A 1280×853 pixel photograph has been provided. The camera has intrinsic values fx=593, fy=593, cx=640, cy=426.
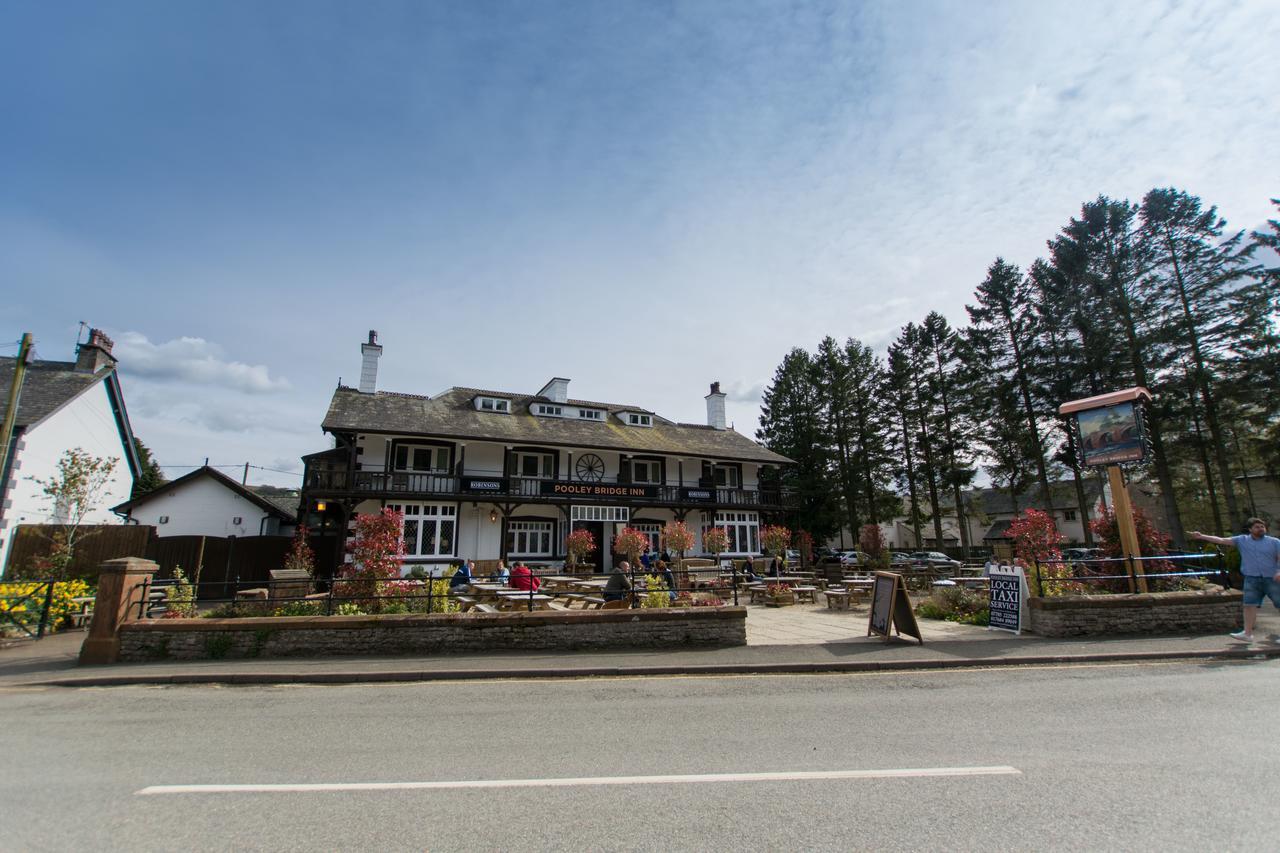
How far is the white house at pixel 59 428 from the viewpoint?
18.5m

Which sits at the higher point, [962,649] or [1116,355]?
[1116,355]

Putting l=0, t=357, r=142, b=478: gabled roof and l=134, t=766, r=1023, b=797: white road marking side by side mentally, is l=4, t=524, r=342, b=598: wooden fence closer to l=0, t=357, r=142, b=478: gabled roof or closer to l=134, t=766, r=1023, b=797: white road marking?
l=0, t=357, r=142, b=478: gabled roof

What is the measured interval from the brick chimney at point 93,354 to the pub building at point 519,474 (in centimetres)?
816

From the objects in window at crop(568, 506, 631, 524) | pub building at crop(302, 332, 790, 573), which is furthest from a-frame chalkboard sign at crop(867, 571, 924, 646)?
window at crop(568, 506, 631, 524)

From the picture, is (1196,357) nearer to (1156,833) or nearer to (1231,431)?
(1231,431)

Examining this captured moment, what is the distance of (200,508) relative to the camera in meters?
26.0

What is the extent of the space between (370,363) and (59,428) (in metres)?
10.7

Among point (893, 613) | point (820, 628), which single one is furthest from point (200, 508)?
point (893, 613)

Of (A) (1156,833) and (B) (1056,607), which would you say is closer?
(A) (1156,833)

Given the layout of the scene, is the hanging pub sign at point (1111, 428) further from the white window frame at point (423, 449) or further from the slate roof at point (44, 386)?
the slate roof at point (44, 386)

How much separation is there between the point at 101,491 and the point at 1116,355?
43.3 m

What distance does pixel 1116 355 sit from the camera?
27.8 m

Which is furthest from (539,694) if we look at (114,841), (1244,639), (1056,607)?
(1244,639)

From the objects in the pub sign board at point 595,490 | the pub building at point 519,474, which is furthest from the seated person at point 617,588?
the pub sign board at point 595,490
